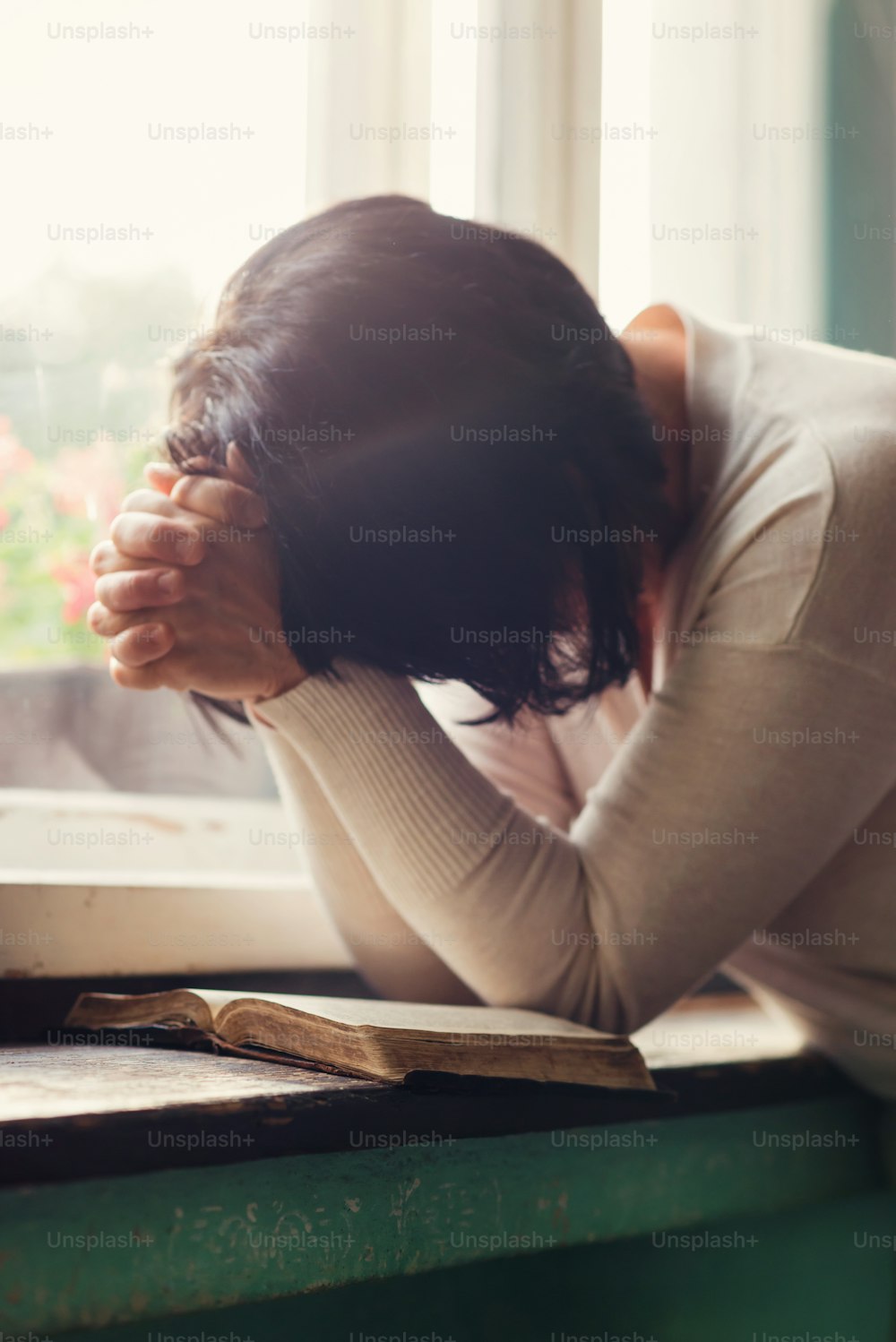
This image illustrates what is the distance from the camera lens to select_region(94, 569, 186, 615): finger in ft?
2.23

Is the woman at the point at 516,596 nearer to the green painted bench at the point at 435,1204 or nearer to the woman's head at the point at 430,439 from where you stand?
the woman's head at the point at 430,439

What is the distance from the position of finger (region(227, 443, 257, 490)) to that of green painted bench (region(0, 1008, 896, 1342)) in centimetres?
33

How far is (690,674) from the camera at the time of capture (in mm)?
699

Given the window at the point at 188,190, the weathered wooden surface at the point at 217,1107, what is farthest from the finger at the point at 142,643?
the weathered wooden surface at the point at 217,1107

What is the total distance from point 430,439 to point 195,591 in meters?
0.17

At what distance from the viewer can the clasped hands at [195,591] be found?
2.23 ft

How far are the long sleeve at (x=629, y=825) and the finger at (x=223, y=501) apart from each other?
0.11 m

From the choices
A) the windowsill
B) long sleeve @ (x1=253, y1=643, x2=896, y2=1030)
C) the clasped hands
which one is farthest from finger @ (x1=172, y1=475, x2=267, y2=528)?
the windowsill

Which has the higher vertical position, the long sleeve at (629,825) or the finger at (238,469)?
the finger at (238,469)

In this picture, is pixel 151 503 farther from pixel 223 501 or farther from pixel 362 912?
pixel 362 912

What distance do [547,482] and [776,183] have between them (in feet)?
3.01

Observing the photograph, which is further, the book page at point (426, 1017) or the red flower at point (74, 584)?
the red flower at point (74, 584)

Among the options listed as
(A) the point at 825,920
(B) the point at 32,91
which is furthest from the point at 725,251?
(A) the point at 825,920

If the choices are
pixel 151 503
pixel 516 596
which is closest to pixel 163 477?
pixel 151 503
